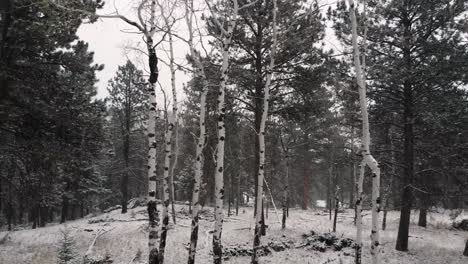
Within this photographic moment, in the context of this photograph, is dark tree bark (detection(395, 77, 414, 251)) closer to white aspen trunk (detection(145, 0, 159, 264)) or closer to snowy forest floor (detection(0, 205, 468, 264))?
snowy forest floor (detection(0, 205, 468, 264))

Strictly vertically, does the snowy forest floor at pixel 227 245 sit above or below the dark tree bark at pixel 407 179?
below

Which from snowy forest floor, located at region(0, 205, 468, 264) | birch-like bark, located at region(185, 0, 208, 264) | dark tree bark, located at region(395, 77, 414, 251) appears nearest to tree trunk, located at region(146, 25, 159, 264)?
birch-like bark, located at region(185, 0, 208, 264)

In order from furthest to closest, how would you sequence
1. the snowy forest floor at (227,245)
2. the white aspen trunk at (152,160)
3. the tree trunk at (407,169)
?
1. the tree trunk at (407,169)
2. the snowy forest floor at (227,245)
3. the white aspen trunk at (152,160)

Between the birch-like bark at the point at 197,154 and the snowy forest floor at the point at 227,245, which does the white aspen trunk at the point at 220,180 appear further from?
the snowy forest floor at the point at 227,245

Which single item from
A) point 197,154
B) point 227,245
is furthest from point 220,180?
point 227,245

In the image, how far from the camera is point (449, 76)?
13.1 m

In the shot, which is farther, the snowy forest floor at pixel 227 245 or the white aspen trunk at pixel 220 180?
the snowy forest floor at pixel 227 245

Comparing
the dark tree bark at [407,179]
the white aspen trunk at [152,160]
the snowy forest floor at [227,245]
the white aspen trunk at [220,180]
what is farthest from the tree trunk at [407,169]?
the white aspen trunk at [152,160]

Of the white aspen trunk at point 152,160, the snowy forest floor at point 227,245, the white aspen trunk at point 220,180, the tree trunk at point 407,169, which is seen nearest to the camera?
the white aspen trunk at point 152,160

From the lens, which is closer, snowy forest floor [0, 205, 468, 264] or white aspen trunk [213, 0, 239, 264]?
white aspen trunk [213, 0, 239, 264]

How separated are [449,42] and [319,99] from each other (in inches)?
232


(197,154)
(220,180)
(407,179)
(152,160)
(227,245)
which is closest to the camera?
(152,160)

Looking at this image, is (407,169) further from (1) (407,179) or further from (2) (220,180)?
(2) (220,180)

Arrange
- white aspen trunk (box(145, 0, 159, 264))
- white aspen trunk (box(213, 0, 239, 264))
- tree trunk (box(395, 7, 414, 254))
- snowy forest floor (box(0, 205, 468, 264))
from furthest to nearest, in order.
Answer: tree trunk (box(395, 7, 414, 254)) → snowy forest floor (box(0, 205, 468, 264)) → white aspen trunk (box(213, 0, 239, 264)) → white aspen trunk (box(145, 0, 159, 264))
